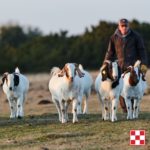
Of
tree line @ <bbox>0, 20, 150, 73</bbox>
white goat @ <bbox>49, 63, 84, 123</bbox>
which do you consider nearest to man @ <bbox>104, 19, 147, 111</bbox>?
white goat @ <bbox>49, 63, 84, 123</bbox>

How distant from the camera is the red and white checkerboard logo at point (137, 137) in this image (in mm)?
17906

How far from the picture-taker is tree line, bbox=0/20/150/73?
263ft

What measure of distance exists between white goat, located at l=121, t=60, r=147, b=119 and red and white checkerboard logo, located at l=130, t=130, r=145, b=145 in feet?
20.6

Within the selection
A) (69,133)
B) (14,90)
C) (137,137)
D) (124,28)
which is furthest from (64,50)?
(137,137)

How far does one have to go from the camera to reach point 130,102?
81.7ft

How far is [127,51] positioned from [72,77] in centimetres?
320

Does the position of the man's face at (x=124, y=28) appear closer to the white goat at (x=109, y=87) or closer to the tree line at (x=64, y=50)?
the white goat at (x=109, y=87)

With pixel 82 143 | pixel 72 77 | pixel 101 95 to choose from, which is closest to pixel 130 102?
pixel 101 95

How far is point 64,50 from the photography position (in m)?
88.1

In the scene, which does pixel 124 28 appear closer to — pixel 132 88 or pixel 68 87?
pixel 132 88

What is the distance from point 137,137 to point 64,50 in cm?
7018

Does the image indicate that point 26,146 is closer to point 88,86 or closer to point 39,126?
point 39,126

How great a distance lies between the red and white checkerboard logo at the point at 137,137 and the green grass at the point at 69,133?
48 centimetres

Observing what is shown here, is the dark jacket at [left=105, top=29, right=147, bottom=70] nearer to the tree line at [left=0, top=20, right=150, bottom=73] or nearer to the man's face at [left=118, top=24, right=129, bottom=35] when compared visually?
the man's face at [left=118, top=24, right=129, bottom=35]
